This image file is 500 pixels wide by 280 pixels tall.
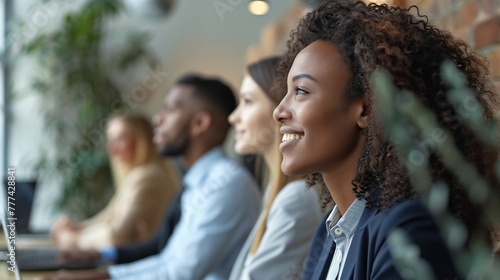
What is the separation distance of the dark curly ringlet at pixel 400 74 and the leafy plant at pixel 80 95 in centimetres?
439

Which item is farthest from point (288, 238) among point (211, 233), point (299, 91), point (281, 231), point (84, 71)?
point (84, 71)

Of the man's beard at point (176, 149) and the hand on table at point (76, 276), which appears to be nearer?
the hand on table at point (76, 276)

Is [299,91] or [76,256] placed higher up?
[299,91]

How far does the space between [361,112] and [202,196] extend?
1.43 meters

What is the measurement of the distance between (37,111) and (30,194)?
2.60 meters

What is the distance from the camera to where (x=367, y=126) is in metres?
1.20

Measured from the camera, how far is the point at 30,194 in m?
3.51

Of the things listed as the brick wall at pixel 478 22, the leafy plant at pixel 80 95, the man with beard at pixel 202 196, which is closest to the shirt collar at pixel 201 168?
the man with beard at pixel 202 196

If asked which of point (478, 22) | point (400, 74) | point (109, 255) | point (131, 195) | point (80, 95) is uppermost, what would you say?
point (478, 22)

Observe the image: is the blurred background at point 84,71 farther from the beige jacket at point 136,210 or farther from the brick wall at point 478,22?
the brick wall at point 478,22

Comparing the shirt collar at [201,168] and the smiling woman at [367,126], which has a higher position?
the smiling woman at [367,126]

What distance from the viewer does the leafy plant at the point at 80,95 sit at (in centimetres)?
561

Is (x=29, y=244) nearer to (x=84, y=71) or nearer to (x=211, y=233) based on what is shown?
(x=211, y=233)

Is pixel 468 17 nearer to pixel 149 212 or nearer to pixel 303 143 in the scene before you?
pixel 303 143
